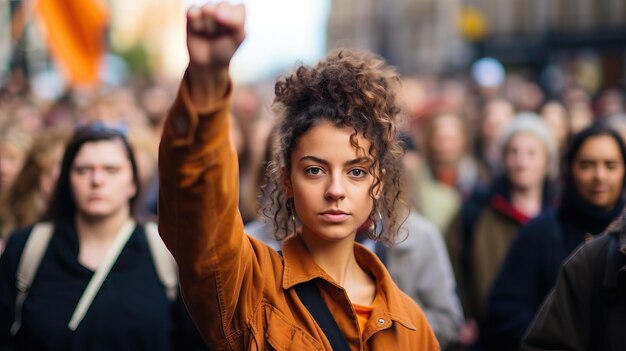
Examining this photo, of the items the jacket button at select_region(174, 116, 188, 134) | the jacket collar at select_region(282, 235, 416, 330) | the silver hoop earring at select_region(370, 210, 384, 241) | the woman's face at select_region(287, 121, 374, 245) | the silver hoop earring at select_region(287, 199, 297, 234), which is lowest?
the jacket collar at select_region(282, 235, 416, 330)

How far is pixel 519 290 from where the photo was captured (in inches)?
212

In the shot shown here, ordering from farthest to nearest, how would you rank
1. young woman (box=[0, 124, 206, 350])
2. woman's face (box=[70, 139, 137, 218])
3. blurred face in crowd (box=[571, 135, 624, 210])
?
blurred face in crowd (box=[571, 135, 624, 210]) < woman's face (box=[70, 139, 137, 218]) < young woman (box=[0, 124, 206, 350])

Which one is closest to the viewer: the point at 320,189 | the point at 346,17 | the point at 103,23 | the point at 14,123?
the point at 320,189

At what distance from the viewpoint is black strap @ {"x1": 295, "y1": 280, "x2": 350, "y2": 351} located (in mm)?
2953

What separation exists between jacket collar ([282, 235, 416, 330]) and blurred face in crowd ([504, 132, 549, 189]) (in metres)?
3.74

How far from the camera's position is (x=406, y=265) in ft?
18.0

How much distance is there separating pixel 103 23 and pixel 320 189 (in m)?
10.7

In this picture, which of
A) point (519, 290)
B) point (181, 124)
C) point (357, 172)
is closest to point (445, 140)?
point (519, 290)

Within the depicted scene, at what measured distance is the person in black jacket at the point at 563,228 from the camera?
5.26 m

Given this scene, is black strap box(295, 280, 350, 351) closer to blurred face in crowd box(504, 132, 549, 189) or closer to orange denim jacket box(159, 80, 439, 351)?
orange denim jacket box(159, 80, 439, 351)

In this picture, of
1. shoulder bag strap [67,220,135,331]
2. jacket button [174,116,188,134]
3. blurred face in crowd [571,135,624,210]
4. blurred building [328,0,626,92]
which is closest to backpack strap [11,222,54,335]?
shoulder bag strap [67,220,135,331]

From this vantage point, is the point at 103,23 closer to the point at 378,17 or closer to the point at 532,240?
the point at 532,240

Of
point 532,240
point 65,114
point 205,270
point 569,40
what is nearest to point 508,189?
point 532,240

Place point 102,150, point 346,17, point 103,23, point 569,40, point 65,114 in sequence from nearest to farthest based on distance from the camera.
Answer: point 102,150 < point 65,114 < point 103,23 < point 569,40 < point 346,17
